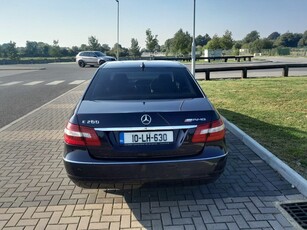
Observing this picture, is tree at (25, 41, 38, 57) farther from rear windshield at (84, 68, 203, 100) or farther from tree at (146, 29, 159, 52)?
rear windshield at (84, 68, 203, 100)

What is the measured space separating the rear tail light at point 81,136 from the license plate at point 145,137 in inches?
10.2

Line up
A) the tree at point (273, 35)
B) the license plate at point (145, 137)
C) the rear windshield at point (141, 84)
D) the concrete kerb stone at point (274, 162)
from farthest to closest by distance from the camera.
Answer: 1. the tree at point (273, 35)
2. the concrete kerb stone at point (274, 162)
3. the rear windshield at point (141, 84)
4. the license plate at point (145, 137)

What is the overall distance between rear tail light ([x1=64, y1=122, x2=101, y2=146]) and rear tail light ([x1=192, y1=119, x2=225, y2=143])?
0.97 m

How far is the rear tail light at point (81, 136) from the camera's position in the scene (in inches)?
113

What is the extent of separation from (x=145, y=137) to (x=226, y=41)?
2421 inches

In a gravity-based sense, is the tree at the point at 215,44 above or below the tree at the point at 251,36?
below

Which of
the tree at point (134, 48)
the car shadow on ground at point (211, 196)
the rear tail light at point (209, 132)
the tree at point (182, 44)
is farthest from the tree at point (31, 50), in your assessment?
the rear tail light at point (209, 132)

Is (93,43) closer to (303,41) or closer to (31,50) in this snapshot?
(31,50)

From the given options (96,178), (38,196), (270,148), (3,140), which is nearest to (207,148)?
(96,178)

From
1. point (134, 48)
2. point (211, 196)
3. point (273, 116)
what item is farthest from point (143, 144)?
point (134, 48)

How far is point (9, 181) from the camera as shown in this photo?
4.05 metres

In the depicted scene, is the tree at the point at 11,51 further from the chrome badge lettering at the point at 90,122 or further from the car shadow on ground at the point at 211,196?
the chrome badge lettering at the point at 90,122

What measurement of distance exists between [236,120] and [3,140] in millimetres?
5067

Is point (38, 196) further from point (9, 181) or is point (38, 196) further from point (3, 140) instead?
point (3, 140)
